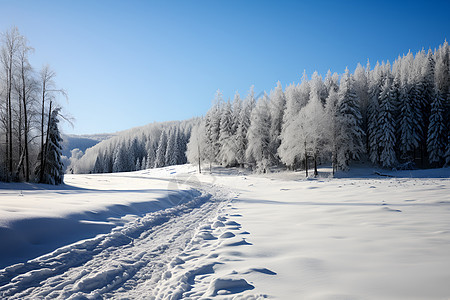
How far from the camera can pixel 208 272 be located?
12.5 ft

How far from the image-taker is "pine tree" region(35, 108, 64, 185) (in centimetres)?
1935

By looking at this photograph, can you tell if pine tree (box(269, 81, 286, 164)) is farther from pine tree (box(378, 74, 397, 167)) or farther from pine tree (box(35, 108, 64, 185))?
pine tree (box(35, 108, 64, 185))

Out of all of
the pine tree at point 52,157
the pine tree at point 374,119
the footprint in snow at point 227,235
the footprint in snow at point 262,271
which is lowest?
the footprint in snow at point 227,235

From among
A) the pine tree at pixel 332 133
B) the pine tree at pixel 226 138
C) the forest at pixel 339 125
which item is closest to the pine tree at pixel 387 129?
the forest at pixel 339 125

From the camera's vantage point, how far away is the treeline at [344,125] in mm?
32062

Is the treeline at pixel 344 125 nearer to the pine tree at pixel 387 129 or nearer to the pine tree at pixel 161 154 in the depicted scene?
the pine tree at pixel 387 129

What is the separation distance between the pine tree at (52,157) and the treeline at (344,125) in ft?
87.7

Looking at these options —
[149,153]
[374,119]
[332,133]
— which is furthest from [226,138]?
[149,153]

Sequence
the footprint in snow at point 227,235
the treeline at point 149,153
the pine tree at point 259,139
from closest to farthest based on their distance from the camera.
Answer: the footprint in snow at point 227,235 < the pine tree at point 259,139 < the treeline at point 149,153

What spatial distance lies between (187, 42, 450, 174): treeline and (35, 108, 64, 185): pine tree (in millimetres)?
26724

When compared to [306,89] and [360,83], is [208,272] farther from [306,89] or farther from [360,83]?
[360,83]

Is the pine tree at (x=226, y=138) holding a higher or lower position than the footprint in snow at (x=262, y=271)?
higher

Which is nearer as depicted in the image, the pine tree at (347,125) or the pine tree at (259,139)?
the pine tree at (347,125)

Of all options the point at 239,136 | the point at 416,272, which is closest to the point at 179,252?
the point at 416,272
